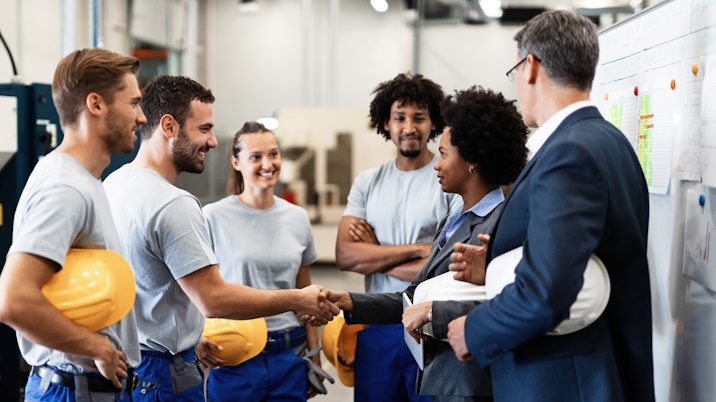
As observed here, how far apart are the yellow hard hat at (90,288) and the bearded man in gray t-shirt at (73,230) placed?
0.06 ft

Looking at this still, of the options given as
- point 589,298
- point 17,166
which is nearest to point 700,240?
point 589,298

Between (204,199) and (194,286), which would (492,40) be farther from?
(194,286)

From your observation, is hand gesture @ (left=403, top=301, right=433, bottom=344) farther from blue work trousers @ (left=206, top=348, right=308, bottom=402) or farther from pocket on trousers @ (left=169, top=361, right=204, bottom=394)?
blue work trousers @ (left=206, top=348, right=308, bottom=402)

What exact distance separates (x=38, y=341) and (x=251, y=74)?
27.1 ft

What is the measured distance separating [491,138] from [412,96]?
0.98 m

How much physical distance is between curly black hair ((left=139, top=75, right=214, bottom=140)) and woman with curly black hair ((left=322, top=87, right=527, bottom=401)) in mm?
850

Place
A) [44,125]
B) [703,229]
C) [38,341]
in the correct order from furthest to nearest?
[44,125]
[703,229]
[38,341]

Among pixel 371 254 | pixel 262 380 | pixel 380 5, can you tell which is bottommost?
pixel 262 380

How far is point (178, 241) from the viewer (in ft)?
6.24

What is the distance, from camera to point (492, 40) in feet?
28.6

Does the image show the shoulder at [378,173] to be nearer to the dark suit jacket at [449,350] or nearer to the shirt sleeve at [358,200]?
the shirt sleeve at [358,200]

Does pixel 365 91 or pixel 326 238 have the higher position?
pixel 365 91

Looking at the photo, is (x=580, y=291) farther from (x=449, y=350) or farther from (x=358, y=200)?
(x=358, y=200)

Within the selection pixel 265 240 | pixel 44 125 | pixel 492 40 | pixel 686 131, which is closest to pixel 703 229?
pixel 686 131
